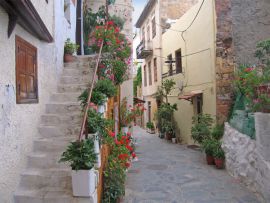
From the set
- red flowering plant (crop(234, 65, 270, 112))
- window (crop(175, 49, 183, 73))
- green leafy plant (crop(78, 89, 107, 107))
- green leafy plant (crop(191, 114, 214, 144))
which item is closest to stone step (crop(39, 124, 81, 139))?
green leafy plant (crop(78, 89, 107, 107))

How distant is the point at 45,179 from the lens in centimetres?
411

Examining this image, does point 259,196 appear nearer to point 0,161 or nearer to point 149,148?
point 0,161

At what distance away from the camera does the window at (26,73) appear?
4.24 metres

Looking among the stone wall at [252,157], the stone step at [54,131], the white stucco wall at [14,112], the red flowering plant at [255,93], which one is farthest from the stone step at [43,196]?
the red flowering plant at [255,93]

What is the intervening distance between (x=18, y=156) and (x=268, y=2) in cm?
956

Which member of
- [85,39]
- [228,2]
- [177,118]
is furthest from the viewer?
[177,118]

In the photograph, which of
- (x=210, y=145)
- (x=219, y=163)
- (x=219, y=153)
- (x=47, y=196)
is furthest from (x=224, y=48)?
(x=47, y=196)

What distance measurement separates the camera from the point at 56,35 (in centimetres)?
677

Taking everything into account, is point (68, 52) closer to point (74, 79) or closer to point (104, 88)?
point (74, 79)

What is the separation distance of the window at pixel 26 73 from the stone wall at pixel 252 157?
4.28 meters

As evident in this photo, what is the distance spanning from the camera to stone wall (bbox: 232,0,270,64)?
9.41 metres

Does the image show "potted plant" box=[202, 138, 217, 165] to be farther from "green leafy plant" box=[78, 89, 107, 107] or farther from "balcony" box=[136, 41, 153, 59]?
"balcony" box=[136, 41, 153, 59]

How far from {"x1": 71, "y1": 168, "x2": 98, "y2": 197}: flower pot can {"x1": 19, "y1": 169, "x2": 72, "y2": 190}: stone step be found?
44 centimetres

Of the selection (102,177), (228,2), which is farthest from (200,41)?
(102,177)
